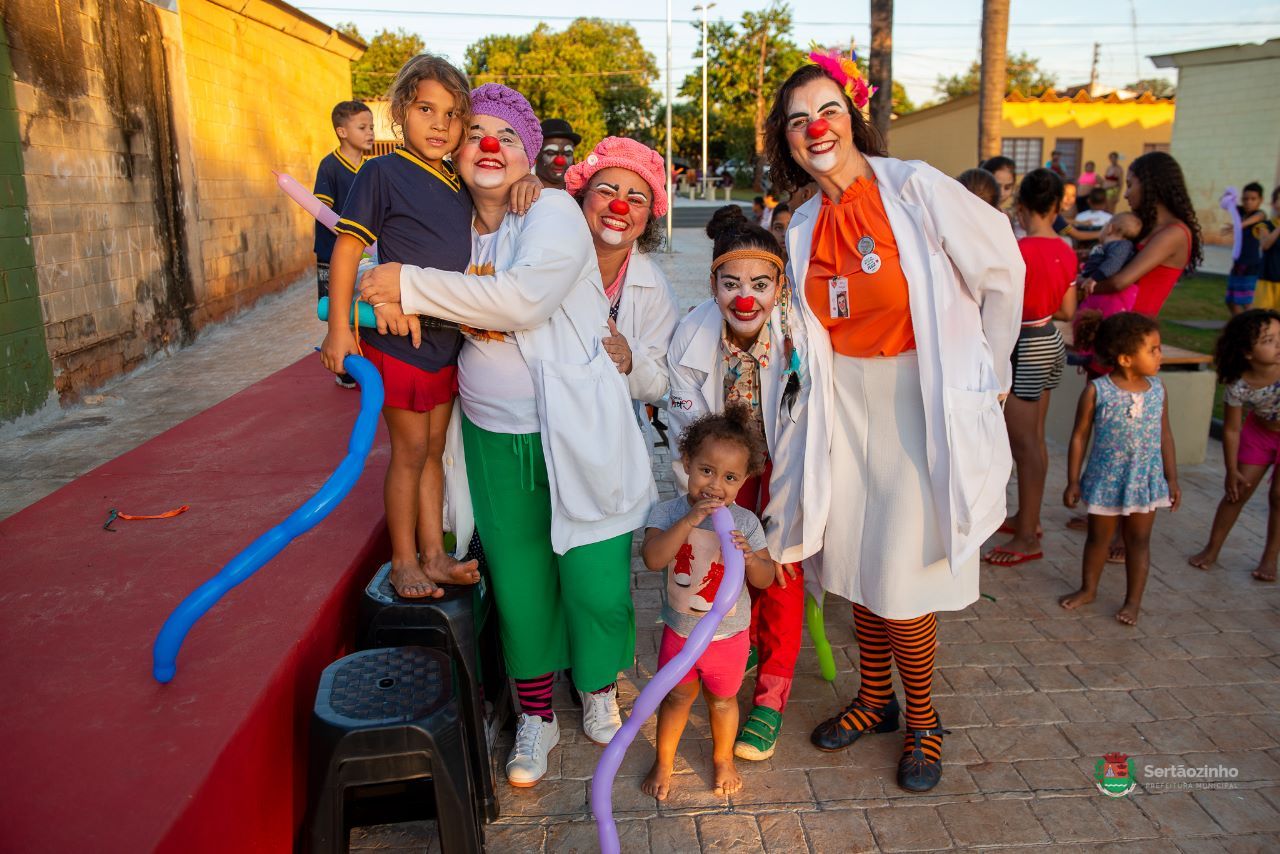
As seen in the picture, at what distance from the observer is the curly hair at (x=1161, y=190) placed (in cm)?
465

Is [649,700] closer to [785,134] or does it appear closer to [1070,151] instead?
[785,134]

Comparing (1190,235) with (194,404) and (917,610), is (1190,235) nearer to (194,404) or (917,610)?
(917,610)

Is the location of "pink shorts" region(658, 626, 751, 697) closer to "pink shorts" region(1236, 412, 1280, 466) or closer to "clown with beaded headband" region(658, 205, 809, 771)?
"clown with beaded headband" region(658, 205, 809, 771)

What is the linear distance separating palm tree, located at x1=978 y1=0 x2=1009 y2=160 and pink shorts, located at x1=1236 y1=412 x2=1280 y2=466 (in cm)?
660

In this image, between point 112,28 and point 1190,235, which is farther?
point 112,28

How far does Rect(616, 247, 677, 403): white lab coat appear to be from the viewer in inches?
126

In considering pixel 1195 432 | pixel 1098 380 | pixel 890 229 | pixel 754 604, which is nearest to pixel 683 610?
pixel 754 604

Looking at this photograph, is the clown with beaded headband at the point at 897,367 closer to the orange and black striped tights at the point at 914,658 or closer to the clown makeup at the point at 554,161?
the orange and black striped tights at the point at 914,658

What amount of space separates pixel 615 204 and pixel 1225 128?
21.7 meters

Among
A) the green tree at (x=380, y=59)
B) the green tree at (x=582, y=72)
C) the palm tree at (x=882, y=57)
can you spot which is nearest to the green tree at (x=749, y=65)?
the green tree at (x=582, y=72)

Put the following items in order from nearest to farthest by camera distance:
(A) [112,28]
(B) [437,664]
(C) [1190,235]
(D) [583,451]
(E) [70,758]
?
1. (E) [70,758]
2. (B) [437,664]
3. (D) [583,451]
4. (C) [1190,235]
5. (A) [112,28]

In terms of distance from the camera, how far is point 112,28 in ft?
25.7

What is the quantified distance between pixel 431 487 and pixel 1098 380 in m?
3.04

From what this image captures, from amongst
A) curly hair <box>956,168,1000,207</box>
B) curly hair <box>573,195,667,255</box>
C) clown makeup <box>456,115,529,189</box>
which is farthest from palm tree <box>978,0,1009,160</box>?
clown makeup <box>456,115,529,189</box>
